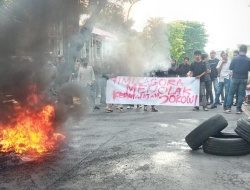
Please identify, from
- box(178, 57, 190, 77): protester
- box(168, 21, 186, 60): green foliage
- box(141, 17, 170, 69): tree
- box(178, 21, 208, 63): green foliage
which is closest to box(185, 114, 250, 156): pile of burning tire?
box(141, 17, 170, 69): tree

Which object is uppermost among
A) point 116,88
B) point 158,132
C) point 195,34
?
point 195,34

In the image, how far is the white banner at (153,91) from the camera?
36.2 ft

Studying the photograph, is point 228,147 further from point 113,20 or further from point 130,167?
point 113,20

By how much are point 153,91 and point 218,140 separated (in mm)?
6242

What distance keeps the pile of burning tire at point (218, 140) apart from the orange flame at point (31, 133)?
8.10ft

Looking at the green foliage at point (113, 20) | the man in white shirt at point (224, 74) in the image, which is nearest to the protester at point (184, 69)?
the man in white shirt at point (224, 74)

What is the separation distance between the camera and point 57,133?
227 inches

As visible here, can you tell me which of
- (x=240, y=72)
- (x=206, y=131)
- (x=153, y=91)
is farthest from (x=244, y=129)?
(x=153, y=91)

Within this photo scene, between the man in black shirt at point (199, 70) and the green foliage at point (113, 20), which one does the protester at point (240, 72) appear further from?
the green foliage at point (113, 20)

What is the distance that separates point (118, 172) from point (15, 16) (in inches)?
146

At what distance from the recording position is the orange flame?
A: 5.04 m

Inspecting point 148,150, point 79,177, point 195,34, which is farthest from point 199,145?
point 195,34

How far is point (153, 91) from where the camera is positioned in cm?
1123

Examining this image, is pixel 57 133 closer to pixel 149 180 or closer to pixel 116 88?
pixel 149 180
